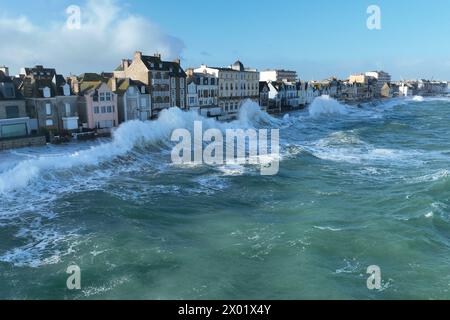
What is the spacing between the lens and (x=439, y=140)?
58125 mm

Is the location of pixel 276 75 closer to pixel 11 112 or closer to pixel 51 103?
pixel 51 103

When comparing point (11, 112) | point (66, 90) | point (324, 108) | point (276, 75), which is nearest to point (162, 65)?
point (66, 90)

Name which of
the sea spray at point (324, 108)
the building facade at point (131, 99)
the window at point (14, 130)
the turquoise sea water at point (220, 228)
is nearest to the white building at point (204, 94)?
the building facade at point (131, 99)

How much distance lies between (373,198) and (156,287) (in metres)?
16.2

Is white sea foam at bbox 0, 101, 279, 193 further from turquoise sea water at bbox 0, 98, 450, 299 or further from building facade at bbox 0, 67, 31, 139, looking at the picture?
building facade at bbox 0, 67, 31, 139

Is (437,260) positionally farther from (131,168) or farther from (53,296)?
(131,168)

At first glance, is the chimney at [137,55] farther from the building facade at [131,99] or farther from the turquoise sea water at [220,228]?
the turquoise sea water at [220,228]

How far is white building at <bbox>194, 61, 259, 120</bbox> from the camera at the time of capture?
82.4m

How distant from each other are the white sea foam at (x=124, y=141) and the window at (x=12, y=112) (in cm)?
1000

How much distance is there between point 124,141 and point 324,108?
75.6 m

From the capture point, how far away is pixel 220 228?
22094 millimetres

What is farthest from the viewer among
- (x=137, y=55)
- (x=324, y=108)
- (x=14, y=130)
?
(x=324, y=108)

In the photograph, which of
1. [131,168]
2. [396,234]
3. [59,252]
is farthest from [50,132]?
[396,234]

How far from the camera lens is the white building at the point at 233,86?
82375 millimetres
